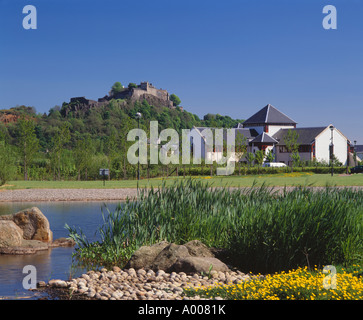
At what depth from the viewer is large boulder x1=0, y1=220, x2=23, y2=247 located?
484 inches

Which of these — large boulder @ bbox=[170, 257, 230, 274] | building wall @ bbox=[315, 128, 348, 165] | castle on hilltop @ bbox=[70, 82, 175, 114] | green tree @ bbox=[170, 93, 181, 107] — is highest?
green tree @ bbox=[170, 93, 181, 107]

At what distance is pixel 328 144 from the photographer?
269ft

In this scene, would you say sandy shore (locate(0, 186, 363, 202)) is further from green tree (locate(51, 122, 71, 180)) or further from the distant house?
the distant house

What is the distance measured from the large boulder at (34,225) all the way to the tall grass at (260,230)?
2482mm

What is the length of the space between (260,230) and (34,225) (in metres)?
7.11

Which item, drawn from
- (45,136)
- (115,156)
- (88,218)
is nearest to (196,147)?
(45,136)

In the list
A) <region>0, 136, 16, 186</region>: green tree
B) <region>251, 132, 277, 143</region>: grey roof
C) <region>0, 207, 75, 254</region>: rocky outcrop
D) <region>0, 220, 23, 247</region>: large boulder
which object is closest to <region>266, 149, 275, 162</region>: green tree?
<region>251, 132, 277, 143</region>: grey roof

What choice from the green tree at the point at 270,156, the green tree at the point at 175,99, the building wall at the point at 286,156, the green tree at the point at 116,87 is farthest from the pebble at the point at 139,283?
the green tree at the point at 175,99

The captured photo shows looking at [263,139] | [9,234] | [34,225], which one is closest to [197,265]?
[9,234]

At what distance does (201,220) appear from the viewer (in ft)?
34.9

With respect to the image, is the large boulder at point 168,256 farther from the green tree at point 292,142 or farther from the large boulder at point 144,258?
the green tree at point 292,142

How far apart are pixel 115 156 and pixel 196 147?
110 feet

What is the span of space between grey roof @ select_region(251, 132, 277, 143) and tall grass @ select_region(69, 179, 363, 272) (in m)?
71.1

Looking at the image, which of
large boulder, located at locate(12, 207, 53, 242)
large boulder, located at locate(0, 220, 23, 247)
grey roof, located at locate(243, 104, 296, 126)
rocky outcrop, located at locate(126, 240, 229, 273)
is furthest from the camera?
grey roof, located at locate(243, 104, 296, 126)
